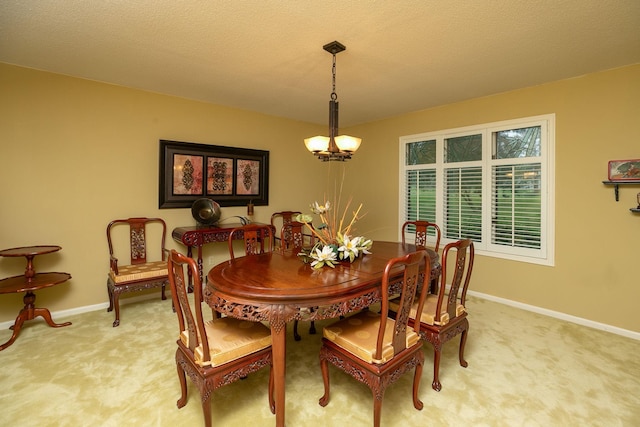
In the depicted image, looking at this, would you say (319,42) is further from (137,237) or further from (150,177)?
(137,237)

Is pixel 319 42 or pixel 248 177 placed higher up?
pixel 319 42

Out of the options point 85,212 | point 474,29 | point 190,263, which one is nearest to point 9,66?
point 85,212

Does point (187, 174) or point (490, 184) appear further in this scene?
point (187, 174)

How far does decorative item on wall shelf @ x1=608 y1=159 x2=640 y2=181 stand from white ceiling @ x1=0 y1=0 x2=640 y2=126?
0.91 m

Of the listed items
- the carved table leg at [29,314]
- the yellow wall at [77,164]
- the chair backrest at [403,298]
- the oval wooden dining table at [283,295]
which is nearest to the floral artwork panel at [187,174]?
the yellow wall at [77,164]

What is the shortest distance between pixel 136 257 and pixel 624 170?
17.1 feet

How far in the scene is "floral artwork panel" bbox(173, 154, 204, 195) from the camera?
12.5 feet

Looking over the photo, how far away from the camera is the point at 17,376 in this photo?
2160mm

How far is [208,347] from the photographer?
160cm

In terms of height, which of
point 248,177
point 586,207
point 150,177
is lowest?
point 586,207

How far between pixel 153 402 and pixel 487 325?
298 centimetres

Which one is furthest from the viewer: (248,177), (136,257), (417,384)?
(248,177)

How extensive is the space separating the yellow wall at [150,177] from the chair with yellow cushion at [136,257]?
4.8 inches

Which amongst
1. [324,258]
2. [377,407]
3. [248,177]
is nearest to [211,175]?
[248,177]
